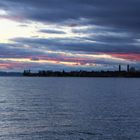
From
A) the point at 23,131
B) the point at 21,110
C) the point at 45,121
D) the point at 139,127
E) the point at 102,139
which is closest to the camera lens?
the point at 102,139

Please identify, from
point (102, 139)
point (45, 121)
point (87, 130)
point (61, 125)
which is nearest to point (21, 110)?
point (45, 121)

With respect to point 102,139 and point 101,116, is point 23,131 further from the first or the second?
point 101,116

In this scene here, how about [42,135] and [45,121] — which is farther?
[45,121]

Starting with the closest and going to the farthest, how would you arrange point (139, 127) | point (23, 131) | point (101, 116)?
point (23, 131) → point (139, 127) → point (101, 116)

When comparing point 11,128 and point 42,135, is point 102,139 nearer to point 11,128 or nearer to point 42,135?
point 42,135

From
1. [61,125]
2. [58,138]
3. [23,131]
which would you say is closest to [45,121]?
[61,125]

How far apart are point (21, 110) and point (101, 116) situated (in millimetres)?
16751

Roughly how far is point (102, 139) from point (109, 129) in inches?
244

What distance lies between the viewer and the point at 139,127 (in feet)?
165

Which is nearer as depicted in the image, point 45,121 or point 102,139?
point 102,139

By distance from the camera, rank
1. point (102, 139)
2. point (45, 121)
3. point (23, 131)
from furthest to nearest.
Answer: point (45, 121), point (23, 131), point (102, 139)

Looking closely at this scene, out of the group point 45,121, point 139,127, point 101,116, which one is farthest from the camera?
point 101,116

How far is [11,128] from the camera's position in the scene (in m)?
49.0

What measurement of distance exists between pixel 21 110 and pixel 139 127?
90.7ft
